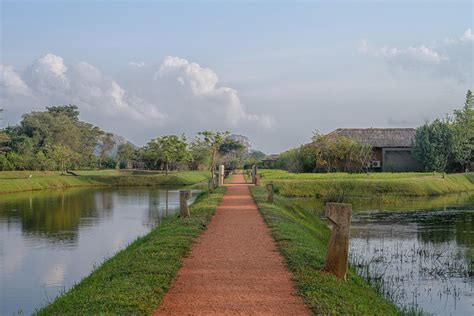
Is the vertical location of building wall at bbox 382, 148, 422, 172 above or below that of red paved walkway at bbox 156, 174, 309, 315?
above

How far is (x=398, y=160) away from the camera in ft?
171

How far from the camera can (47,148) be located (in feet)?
214

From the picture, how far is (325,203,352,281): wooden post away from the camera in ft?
28.4

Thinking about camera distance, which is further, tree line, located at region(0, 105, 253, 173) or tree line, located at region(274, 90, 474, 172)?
tree line, located at region(0, 105, 253, 173)

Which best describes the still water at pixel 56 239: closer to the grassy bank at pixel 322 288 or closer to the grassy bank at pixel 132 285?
the grassy bank at pixel 132 285

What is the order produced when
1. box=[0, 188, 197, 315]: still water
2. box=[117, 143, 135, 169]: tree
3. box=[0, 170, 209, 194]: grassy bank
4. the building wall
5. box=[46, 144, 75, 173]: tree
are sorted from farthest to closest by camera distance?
box=[117, 143, 135, 169]: tree < box=[46, 144, 75, 173]: tree < the building wall < box=[0, 170, 209, 194]: grassy bank < box=[0, 188, 197, 315]: still water

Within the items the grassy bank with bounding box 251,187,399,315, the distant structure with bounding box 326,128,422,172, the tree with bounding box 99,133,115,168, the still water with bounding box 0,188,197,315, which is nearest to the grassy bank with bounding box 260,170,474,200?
the still water with bounding box 0,188,197,315

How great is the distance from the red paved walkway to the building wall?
134 ft

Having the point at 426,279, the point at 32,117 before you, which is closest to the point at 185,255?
the point at 426,279

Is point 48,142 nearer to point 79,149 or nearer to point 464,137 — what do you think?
point 79,149

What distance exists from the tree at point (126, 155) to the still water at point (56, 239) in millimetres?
49425

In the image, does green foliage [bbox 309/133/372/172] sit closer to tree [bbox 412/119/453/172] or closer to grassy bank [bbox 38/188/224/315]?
tree [bbox 412/119/453/172]

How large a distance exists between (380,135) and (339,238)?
47.7 m

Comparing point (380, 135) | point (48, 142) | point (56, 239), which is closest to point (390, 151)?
point (380, 135)
